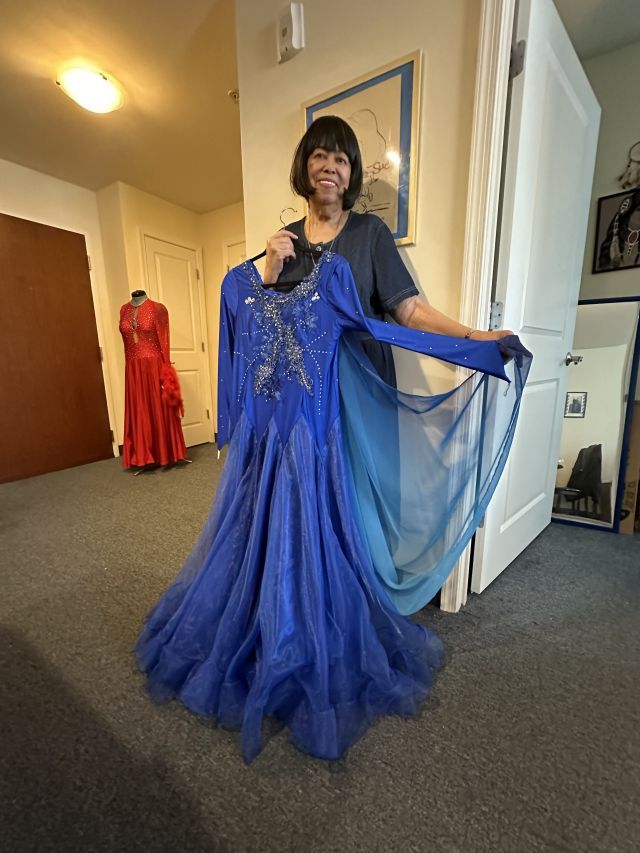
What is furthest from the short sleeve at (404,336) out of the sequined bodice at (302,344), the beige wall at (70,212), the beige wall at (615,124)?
the beige wall at (70,212)

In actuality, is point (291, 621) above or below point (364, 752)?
above

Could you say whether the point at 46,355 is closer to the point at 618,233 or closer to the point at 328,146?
the point at 328,146

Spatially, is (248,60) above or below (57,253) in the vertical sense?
above

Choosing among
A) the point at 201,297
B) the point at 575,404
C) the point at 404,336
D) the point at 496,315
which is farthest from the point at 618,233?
the point at 201,297

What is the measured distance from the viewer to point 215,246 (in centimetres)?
373

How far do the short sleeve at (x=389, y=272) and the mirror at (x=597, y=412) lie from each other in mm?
1449

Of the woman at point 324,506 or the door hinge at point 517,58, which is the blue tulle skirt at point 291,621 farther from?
the door hinge at point 517,58

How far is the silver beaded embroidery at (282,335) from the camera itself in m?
0.93

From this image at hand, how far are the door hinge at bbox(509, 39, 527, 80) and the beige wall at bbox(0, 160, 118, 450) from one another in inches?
137

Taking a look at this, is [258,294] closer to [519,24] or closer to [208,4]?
[519,24]

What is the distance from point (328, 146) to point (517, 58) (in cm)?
67

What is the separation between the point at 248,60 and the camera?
4.96ft

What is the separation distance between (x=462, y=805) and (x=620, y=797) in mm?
343

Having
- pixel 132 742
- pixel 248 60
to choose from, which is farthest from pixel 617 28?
pixel 132 742
